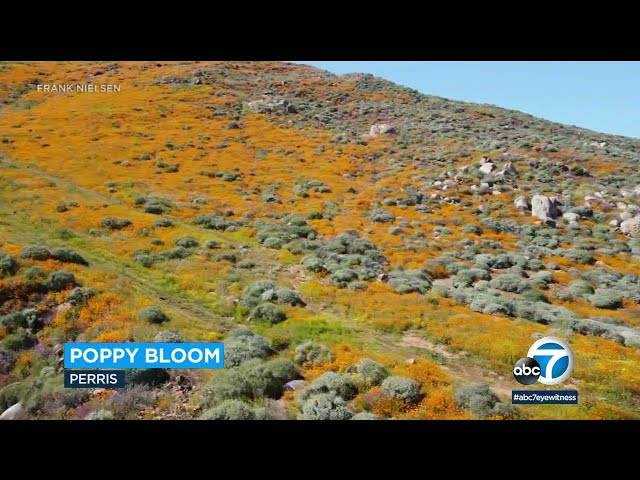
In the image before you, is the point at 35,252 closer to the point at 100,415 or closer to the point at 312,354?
the point at 100,415

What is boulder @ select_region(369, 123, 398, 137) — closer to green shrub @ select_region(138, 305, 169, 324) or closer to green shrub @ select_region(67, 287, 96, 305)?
green shrub @ select_region(138, 305, 169, 324)

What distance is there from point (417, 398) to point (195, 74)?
161 feet

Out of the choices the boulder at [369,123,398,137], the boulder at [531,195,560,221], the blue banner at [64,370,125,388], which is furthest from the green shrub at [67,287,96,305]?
the boulder at [369,123,398,137]

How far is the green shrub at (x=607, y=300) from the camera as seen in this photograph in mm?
19500

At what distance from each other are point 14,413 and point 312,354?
8.16 meters

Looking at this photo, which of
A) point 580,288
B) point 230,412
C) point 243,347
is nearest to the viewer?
point 230,412

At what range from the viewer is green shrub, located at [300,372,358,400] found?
11.9 metres

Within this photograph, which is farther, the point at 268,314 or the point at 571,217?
the point at 571,217

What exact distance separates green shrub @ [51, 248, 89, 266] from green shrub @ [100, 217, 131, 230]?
5029 millimetres

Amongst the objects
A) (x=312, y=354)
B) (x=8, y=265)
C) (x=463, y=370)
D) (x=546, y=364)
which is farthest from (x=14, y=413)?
(x=546, y=364)

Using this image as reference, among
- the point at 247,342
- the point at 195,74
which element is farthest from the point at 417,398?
the point at 195,74

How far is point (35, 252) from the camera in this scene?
656 inches
